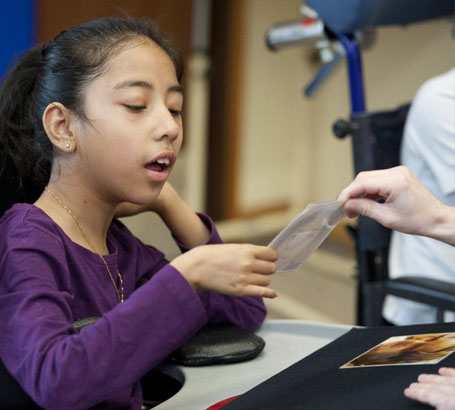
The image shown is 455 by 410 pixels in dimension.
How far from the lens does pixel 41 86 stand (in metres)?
1.00

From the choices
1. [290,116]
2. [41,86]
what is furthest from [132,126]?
[290,116]

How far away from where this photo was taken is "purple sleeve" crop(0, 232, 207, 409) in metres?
0.75

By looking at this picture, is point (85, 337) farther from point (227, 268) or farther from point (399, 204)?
point (399, 204)

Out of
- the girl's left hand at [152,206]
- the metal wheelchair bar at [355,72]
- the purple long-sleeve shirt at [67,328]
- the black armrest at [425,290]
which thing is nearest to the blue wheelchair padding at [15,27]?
the metal wheelchair bar at [355,72]

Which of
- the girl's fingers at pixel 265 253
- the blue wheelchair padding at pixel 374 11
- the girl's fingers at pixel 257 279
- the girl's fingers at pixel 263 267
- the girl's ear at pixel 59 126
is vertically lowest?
the girl's fingers at pixel 257 279

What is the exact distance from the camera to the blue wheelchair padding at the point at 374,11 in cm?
152

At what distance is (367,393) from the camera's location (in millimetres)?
786

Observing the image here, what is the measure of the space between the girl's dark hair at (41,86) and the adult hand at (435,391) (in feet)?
1.65

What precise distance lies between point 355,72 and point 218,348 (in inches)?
34.2

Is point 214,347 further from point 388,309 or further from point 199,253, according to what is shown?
point 388,309

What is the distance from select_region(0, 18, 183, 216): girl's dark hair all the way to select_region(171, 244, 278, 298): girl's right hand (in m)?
0.27

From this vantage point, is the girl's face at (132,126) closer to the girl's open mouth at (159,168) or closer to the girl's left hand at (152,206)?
the girl's open mouth at (159,168)

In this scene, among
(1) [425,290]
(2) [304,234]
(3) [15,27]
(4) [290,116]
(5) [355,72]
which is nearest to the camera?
(2) [304,234]

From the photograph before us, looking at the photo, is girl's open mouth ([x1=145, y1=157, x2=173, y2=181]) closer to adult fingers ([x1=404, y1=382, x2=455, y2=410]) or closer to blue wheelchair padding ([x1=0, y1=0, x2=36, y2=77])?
adult fingers ([x1=404, y1=382, x2=455, y2=410])
